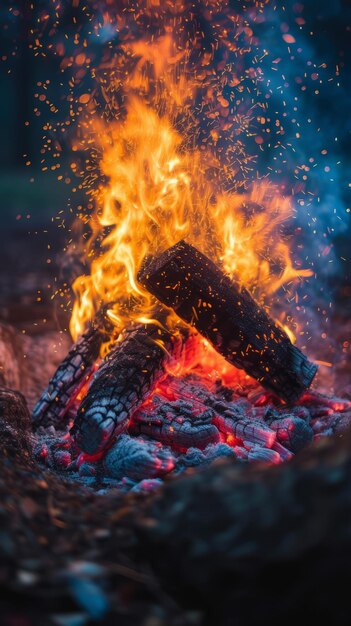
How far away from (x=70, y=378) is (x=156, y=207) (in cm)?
171

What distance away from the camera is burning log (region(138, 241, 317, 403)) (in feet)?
14.2

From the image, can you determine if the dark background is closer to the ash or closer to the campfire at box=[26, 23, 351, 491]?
the campfire at box=[26, 23, 351, 491]

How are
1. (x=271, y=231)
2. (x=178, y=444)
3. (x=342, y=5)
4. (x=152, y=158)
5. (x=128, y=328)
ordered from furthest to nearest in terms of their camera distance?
1. (x=342, y=5)
2. (x=271, y=231)
3. (x=152, y=158)
4. (x=128, y=328)
5. (x=178, y=444)

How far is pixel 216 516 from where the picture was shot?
6.70 ft

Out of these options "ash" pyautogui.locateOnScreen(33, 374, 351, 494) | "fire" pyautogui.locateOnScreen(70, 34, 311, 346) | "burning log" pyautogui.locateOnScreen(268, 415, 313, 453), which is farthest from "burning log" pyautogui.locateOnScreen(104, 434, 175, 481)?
"fire" pyautogui.locateOnScreen(70, 34, 311, 346)

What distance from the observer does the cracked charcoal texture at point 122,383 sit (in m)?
3.91

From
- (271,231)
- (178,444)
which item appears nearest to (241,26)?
(271,231)

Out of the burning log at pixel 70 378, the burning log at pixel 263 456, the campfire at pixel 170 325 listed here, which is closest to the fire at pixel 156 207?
the campfire at pixel 170 325

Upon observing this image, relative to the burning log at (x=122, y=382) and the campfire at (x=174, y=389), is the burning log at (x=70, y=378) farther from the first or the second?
the burning log at (x=122, y=382)

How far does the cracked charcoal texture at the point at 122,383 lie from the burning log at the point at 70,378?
1.37 ft

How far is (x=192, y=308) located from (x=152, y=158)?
1729mm

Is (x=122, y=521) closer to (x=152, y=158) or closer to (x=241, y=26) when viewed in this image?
(x=152, y=158)

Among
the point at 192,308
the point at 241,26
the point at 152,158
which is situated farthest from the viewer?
the point at 241,26

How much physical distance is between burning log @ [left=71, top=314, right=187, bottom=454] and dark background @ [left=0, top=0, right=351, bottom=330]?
10.1 ft
